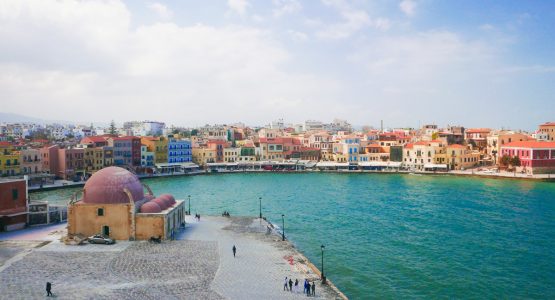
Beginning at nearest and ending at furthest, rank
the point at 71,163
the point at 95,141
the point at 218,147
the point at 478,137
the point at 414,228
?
the point at 414,228
the point at 71,163
the point at 95,141
the point at 218,147
the point at 478,137

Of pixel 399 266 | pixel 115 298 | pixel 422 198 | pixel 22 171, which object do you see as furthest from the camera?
pixel 22 171

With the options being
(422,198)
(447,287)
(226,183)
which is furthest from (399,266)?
(226,183)

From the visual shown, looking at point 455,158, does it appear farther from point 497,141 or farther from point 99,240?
point 99,240

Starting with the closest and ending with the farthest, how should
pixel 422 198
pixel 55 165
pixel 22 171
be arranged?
pixel 422 198 < pixel 22 171 < pixel 55 165

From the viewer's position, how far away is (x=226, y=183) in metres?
75.6

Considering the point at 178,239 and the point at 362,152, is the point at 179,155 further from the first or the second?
the point at 178,239

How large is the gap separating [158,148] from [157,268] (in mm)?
66734

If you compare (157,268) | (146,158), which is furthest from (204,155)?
(157,268)

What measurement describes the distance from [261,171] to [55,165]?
3816cm

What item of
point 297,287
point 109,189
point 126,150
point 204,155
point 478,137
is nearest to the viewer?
point 297,287

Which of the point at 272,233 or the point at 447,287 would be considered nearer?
the point at 447,287

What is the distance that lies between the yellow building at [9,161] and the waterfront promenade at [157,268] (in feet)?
117

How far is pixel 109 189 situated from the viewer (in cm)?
3244

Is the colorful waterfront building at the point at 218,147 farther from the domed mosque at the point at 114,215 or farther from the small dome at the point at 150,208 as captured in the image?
the domed mosque at the point at 114,215
